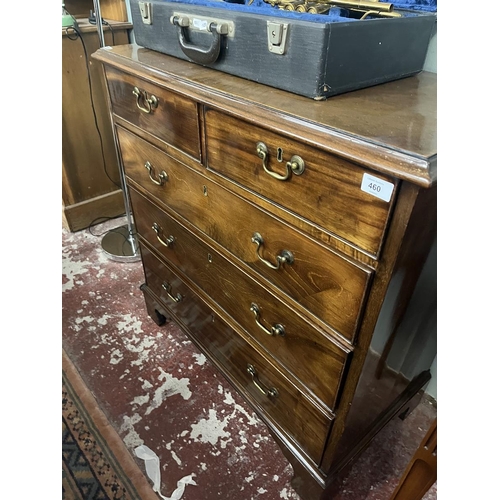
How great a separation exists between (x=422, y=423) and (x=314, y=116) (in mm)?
1148

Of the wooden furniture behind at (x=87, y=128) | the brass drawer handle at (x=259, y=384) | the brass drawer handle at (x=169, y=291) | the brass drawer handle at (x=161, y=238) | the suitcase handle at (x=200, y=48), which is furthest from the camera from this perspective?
the wooden furniture behind at (x=87, y=128)

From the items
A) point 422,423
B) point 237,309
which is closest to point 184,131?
point 237,309

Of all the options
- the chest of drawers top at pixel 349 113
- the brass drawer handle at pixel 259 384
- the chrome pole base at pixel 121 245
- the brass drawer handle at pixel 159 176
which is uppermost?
the chest of drawers top at pixel 349 113

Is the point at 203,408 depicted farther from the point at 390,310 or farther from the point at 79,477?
the point at 390,310

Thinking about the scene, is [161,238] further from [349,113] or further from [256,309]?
[349,113]

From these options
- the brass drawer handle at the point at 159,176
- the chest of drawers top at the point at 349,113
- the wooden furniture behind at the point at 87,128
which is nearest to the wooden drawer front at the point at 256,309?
the brass drawer handle at the point at 159,176

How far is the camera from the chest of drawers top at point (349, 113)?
527 mm

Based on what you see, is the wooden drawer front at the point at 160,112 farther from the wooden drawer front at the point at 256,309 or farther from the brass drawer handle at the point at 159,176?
the wooden drawer front at the point at 256,309

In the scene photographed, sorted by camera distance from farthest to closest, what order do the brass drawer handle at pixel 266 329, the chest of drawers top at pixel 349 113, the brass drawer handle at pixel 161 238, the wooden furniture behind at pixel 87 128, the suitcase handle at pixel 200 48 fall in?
the wooden furniture behind at pixel 87 128
the brass drawer handle at pixel 161 238
the brass drawer handle at pixel 266 329
the suitcase handle at pixel 200 48
the chest of drawers top at pixel 349 113

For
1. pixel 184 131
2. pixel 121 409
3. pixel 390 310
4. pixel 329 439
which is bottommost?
pixel 121 409

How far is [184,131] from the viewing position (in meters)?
0.88

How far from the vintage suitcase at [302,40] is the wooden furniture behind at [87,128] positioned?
3.44 feet

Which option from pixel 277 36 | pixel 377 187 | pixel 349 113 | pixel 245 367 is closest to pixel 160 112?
pixel 277 36
